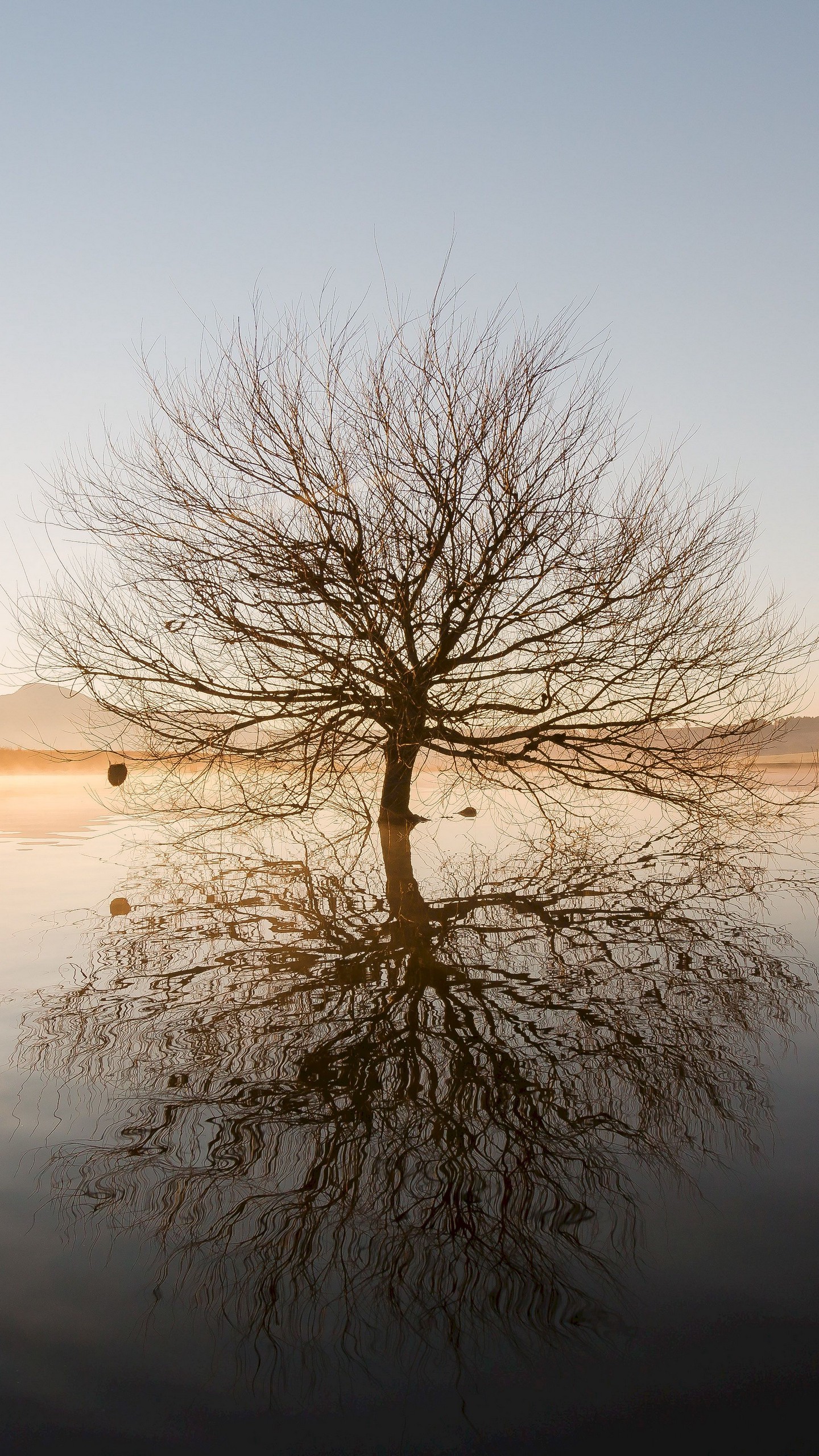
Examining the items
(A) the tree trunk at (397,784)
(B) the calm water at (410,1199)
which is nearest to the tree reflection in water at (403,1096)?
(B) the calm water at (410,1199)

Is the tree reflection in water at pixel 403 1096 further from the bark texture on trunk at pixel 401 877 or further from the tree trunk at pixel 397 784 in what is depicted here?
the tree trunk at pixel 397 784

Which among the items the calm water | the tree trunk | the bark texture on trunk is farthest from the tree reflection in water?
the tree trunk

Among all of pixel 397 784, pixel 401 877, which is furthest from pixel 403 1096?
pixel 397 784

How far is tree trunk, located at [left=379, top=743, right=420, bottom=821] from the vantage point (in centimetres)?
1214

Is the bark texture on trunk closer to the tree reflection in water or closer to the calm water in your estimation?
the tree reflection in water

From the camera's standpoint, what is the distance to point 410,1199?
2598 mm

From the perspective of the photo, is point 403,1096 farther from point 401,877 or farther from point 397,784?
point 397,784

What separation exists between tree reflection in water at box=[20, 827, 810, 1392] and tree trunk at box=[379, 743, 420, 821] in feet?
17.7

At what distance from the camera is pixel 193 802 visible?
1107cm

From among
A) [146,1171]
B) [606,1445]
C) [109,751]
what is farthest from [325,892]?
[606,1445]

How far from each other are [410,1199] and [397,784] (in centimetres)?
1024

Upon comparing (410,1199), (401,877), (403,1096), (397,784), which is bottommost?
(410,1199)

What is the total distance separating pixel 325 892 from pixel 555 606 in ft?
14.5

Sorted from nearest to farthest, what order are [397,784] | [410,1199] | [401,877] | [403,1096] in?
1. [410,1199]
2. [403,1096]
3. [401,877]
4. [397,784]
